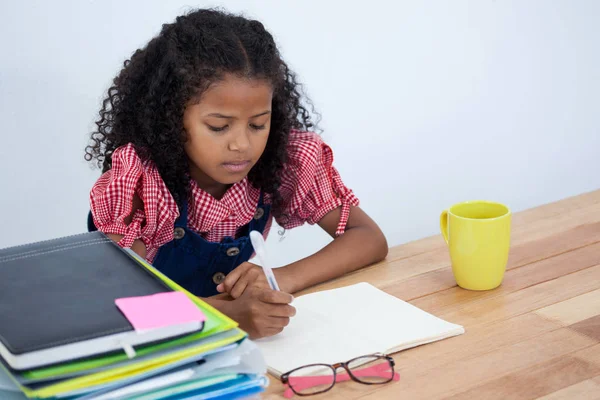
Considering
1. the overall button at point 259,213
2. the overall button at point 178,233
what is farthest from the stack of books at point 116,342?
the overall button at point 259,213

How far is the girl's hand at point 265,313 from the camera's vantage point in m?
1.04

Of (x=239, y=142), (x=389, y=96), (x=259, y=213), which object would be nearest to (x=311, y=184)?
(x=259, y=213)

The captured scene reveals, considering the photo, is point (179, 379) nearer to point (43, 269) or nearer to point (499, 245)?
point (43, 269)

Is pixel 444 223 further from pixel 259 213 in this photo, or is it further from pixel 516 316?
pixel 259 213

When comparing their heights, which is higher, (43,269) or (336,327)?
(43,269)

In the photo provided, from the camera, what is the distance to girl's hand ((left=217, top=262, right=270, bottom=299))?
3.95 feet

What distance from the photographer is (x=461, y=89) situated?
3.12 meters

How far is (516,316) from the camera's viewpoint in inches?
43.1

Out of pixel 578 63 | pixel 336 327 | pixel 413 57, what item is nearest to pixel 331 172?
pixel 336 327

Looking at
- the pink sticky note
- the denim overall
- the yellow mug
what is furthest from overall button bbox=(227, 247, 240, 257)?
the pink sticky note

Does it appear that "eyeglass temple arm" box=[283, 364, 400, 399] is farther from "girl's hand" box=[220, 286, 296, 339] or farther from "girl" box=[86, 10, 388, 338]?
"girl" box=[86, 10, 388, 338]

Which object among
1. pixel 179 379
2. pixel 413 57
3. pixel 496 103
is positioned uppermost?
pixel 179 379

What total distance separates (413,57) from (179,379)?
2419mm

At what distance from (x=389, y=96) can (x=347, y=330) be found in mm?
2005
